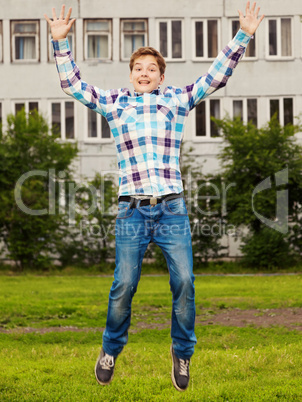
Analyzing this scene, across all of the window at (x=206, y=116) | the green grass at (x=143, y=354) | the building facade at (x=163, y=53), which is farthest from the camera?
the window at (x=206, y=116)

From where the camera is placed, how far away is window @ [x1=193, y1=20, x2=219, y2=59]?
125ft

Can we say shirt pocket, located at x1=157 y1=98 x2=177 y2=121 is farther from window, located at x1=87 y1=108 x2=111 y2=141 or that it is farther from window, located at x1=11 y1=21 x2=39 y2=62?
window, located at x1=11 y1=21 x2=39 y2=62

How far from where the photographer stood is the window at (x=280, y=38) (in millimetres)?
38281

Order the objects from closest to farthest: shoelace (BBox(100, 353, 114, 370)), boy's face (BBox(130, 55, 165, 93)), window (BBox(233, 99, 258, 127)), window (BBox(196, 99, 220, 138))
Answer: shoelace (BBox(100, 353, 114, 370))
boy's face (BBox(130, 55, 165, 93))
window (BBox(233, 99, 258, 127))
window (BBox(196, 99, 220, 138))

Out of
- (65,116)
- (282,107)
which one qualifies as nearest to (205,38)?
(282,107)

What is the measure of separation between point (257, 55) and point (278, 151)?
1156 centimetres

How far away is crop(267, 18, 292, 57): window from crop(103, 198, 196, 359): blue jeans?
1345 inches

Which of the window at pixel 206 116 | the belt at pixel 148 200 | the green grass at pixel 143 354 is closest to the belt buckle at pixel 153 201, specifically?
the belt at pixel 148 200

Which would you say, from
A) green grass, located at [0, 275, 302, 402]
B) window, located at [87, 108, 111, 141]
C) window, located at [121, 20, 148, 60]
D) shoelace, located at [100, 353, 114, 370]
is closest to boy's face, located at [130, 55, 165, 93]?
shoelace, located at [100, 353, 114, 370]

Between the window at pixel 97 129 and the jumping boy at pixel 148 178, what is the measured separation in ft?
106

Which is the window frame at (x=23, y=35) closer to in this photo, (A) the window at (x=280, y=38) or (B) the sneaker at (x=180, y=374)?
(A) the window at (x=280, y=38)

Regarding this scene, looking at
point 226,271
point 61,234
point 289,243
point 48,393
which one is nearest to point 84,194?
point 61,234

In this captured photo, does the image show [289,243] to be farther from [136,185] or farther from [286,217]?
[136,185]

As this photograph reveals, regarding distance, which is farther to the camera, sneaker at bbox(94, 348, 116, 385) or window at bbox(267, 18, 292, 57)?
window at bbox(267, 18, 292, 57)
